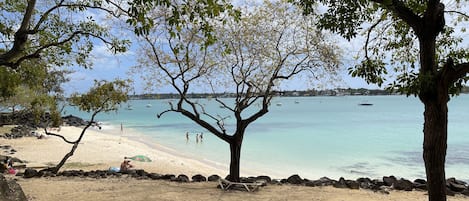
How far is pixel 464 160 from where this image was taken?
839 inches

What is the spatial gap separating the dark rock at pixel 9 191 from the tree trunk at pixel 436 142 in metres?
5.32

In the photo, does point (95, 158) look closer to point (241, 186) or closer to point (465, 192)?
point (241, 186)

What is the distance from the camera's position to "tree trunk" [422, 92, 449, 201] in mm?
4070

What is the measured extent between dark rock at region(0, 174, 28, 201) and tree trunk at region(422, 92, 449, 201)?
5317 millimetres

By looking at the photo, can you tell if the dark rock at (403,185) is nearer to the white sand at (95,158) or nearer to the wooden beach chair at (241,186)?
the wooden beach chair at (241,186)

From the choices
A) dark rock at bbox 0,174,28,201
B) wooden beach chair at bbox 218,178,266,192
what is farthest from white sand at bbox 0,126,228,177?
dark rock at bbox 0,174,28,201

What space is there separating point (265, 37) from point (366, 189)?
14.6 feet

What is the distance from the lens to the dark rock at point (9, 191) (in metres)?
5.50

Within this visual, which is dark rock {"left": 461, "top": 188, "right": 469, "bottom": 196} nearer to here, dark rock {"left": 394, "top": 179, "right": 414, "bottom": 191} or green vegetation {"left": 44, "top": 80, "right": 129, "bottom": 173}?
Result: dark rock {"left": 394, "top": 179, "right": 414, "bottom": 191}

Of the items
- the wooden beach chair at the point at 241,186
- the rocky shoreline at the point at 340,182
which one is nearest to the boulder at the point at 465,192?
the rocky shoreline at the point at 340,182

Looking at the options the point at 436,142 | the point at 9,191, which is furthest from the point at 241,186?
the point at 436,142

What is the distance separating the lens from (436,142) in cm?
414

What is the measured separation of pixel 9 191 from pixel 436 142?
18.0 feet

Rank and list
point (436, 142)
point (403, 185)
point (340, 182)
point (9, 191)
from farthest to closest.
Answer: point (340, 182) → point (403, 185) → point (9, 191) → point (436, 142)
